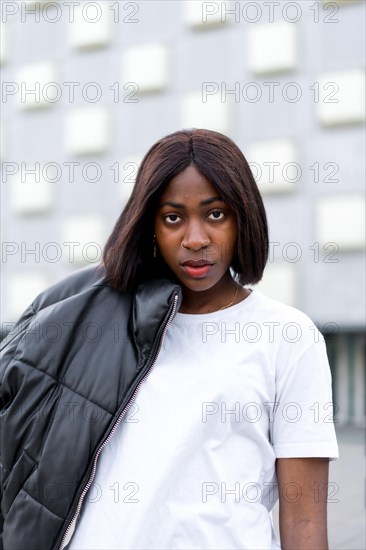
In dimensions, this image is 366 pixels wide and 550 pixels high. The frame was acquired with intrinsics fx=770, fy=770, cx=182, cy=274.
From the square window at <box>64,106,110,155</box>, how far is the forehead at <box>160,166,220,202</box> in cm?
691

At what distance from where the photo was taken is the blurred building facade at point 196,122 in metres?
7.35

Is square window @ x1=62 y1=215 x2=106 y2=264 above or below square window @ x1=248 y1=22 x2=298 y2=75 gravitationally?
below

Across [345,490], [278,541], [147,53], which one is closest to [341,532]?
[345,490]

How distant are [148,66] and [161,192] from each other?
267 inches

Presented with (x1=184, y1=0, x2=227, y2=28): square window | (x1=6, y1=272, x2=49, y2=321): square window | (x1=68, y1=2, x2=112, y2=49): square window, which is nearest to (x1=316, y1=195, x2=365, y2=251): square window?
(x1=184, y1=0, x2=227, y2=28): square window

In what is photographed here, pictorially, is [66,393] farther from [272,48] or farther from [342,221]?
[272,48]

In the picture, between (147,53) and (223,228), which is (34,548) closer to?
(223,228)

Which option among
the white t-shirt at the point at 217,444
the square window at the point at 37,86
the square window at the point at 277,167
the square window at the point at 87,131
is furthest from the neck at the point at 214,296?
the square window at the point at 37,86

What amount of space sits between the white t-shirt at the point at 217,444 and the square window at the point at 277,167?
6051 millimetres

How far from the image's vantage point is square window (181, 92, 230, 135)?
25.1ft

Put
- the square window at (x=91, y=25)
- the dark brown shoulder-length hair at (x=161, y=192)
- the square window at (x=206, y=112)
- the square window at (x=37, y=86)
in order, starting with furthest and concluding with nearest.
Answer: the square window at (x=37, y=86) < the square window at (x=91, y=25) < the square window at (x=206, y=112) < the dark brown shoulder-length hair at (x=161, y=192)

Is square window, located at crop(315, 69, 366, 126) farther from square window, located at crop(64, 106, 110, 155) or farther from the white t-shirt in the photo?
the white t-shirt

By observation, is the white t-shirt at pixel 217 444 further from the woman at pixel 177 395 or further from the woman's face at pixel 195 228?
the woman's face at pixel 195 228

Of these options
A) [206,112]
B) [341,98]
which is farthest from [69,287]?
[206,112]
